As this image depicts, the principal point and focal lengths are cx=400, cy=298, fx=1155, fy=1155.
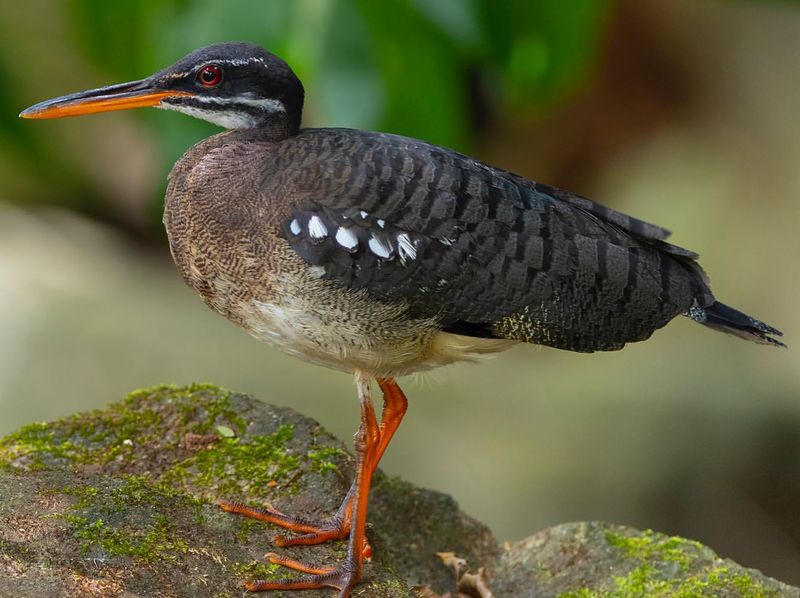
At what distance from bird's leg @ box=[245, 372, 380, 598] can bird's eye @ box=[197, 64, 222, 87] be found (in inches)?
57.3

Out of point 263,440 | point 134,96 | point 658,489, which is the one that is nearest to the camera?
point 134,96

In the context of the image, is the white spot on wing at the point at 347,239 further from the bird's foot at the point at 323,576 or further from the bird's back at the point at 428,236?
the bird's foot at the point at 323,576

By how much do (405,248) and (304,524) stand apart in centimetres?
141

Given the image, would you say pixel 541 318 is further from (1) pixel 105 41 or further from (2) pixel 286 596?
(1) pixel 105 41

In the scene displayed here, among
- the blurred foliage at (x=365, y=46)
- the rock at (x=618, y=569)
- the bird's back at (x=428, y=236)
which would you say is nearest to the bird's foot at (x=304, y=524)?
the rock at (x=618, y=569)

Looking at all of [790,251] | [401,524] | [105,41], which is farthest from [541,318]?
[790,251]

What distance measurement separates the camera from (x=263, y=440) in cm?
578

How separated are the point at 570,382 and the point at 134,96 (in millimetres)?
5794

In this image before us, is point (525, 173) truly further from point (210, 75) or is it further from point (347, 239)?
point (347, 239)

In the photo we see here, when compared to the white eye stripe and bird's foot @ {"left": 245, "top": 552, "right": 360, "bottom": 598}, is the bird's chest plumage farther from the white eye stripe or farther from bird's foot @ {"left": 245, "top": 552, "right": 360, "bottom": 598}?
bird's foot @ {"left": 245, "top": 552, "right": 360, "bottom": 598}

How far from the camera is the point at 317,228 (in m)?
4.88

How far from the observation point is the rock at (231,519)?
454 cm

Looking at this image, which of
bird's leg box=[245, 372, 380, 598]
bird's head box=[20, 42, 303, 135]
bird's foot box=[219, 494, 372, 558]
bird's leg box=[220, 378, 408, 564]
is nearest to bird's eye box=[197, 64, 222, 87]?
bird's head box=[20, 42, 303, 135]

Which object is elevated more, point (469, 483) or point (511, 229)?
point (511, 229)
